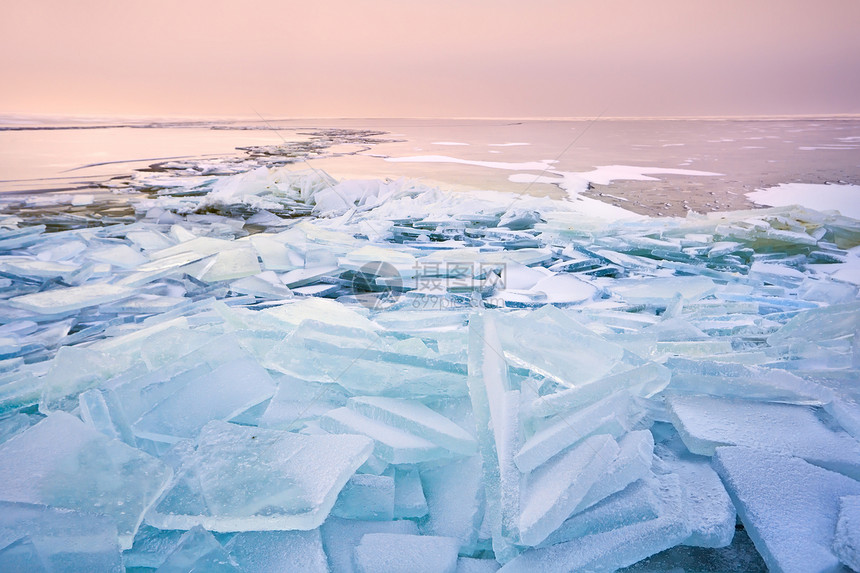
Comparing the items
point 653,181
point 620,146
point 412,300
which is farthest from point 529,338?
point 620,146

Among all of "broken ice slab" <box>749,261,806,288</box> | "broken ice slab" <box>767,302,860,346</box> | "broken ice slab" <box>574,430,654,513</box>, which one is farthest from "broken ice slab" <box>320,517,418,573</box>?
"broken ice slab" <box>749,261,806,288</box>

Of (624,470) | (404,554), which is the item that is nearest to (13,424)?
(404,554)

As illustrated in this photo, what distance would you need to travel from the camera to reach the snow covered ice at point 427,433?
965 millimetres

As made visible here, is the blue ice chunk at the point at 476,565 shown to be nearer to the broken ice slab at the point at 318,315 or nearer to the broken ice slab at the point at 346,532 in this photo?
the broken ice slab at the point at 346,532

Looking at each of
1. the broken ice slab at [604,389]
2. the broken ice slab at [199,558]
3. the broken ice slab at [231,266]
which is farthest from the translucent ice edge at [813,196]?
the broken ice slab at [199,558]

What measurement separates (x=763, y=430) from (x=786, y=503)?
0.26 m

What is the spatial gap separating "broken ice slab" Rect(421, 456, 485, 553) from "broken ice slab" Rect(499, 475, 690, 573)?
13 cm

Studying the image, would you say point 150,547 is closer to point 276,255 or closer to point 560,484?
point 560,484

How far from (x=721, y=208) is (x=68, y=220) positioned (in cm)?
656

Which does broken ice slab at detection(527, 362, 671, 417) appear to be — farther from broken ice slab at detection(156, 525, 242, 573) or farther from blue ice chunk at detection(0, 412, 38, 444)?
blue ice chunk at detection(0, 412, 38, 444)

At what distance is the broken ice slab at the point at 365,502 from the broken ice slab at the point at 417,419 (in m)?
0.18

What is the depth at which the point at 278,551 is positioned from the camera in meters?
0.97

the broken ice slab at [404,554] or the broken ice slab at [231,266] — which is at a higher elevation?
the broken ice slab at [404,554]

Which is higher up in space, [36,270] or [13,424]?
[13,424]
